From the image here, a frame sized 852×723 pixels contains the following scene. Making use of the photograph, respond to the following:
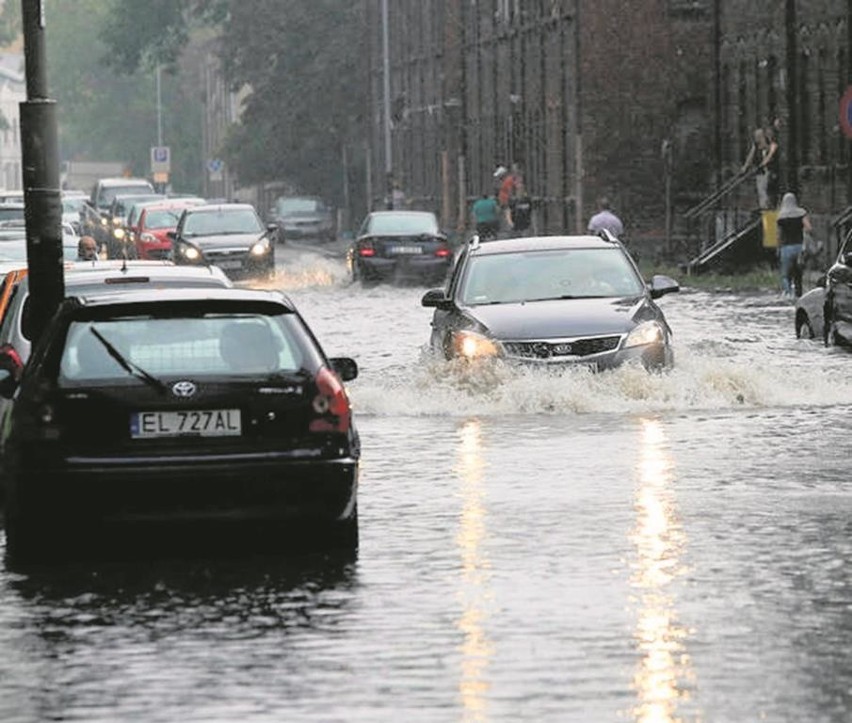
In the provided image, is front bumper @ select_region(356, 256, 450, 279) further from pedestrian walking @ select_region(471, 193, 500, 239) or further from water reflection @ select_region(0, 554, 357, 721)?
water reflection @ select_region(0, 554, 357, 721)

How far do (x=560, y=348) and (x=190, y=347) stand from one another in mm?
9277

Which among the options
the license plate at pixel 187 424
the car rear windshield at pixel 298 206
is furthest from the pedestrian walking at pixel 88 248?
the car rear windshield at pixel 298 206

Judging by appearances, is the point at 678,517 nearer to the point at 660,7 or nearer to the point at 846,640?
the point at 846,640

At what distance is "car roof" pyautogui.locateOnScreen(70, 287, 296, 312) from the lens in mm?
13172

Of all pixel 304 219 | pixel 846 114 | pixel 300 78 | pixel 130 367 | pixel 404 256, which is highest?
pixel 300 78

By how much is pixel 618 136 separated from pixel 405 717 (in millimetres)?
56429

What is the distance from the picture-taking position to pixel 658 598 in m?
11.7

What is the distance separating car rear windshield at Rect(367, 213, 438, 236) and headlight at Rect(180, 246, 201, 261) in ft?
11.6

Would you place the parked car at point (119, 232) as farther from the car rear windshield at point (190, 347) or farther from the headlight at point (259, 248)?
the car rear windshield at point (190, 347)

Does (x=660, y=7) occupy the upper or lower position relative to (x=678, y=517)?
upper

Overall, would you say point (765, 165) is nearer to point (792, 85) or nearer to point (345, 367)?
point (792, 85)

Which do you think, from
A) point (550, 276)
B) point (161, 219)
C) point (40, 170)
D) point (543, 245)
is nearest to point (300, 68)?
point (161, 219)

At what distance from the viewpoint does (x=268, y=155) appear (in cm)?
10119

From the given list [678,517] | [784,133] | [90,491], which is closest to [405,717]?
[90,491]
